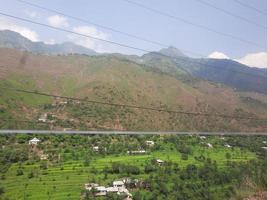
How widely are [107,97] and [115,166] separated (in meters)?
37.0

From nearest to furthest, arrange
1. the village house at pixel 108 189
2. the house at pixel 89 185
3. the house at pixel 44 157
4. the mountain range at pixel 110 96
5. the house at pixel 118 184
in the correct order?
the village house at pixel 108 189
the house at pixel 89 185
the house at pixel 118 184
the house at pixel 44 157
the mountain range at pixel 110 96

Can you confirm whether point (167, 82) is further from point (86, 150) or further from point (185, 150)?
point (86, 150)

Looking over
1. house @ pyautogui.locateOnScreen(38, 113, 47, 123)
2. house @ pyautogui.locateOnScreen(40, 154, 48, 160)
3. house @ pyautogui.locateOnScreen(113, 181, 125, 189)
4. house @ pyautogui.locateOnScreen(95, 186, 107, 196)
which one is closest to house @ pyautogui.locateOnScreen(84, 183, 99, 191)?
house @ pyautogui.locateOnScreen(95, 186, 107, 196)

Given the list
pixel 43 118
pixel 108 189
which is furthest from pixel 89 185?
pixel 43 118

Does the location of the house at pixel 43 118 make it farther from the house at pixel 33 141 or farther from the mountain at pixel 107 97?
the house at pixel 33 141

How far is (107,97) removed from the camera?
74.6m

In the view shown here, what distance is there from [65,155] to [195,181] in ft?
55.2

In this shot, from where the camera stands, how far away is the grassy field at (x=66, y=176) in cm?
3081

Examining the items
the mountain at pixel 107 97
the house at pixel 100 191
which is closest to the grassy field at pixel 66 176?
the house at pixel 100 191

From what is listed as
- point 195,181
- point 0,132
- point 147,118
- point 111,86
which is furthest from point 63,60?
point 195,181

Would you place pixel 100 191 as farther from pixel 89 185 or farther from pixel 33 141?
pixel 33 141

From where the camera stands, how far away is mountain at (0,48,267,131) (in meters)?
63.7

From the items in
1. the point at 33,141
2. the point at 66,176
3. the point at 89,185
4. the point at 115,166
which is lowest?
the point at 66,176

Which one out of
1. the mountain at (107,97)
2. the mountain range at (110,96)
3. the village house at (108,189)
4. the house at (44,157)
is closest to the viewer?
the village house at (108,189)
